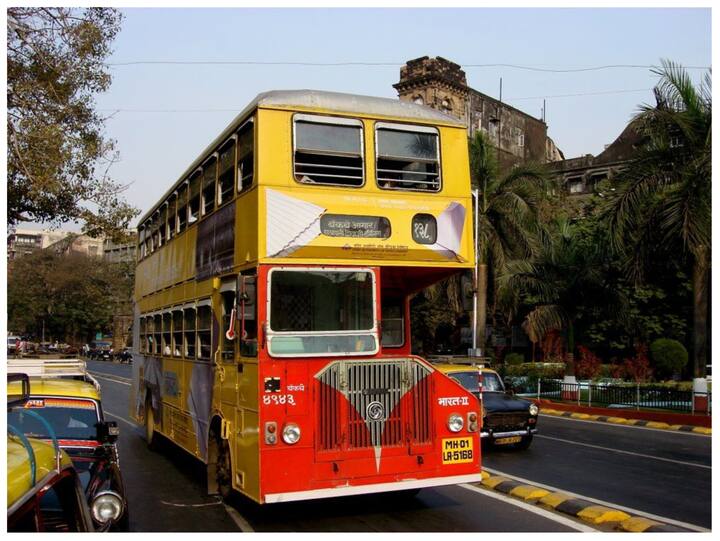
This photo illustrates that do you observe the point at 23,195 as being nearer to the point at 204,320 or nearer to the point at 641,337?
the point at 204,320

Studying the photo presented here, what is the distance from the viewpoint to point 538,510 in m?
9.55

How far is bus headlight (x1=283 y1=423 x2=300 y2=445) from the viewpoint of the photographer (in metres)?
8.21

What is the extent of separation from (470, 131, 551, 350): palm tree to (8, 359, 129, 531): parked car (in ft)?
72.0

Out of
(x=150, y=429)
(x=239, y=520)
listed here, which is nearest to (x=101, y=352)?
(x=150, y=429)

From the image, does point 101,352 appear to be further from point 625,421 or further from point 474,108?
point 625,421

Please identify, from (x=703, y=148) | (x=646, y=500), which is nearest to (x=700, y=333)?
(x=703, y=148)

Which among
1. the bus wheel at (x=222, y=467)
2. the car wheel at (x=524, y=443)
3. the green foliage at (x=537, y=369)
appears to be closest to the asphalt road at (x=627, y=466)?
the car wheel at (x=524, y=443)

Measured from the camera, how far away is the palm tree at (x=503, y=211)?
97.4 ft

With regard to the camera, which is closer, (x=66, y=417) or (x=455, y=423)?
(x=66, y=417)

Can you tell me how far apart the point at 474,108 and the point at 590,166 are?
11.9m

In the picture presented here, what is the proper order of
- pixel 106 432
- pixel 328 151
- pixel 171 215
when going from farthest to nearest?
1. pixel 171 215
2. pixel 328 151
3. pixel 106 432

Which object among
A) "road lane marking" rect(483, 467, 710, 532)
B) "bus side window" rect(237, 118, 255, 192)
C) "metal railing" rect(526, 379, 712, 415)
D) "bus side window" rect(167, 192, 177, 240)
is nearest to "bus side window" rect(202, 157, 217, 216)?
"bus side window" rect(237, 118, 255, 192)

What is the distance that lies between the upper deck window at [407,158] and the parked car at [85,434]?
403 centimetres
